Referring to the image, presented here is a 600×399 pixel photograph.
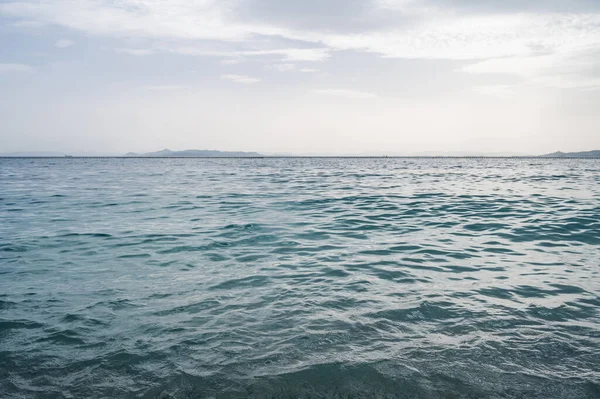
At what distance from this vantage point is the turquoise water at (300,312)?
4.75 m

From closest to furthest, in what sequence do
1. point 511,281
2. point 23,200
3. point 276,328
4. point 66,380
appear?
1. point 66,380
2. point 276,328
3. point 511,281
4. point 23,200

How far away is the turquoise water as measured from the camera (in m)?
4.75

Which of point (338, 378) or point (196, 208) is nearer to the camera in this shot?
point (338, 378)

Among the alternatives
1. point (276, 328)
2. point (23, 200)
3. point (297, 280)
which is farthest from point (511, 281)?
point (23, 200)

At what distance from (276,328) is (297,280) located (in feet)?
8.11

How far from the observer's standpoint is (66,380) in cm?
479

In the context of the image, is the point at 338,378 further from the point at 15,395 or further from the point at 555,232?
the point at 555,232

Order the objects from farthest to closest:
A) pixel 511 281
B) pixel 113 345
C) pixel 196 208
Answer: pixel 196 208, pixel 511 281, pixel 113 345

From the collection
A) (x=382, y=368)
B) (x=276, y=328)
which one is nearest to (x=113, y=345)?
(x=276, y=328)

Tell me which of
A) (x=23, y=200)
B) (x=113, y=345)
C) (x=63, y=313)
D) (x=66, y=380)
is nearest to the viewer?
(x=66, y=380)

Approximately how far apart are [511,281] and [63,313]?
8.57 metres

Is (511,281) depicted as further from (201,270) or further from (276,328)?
(201,270)

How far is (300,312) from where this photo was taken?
6809mm

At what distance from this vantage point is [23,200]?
24.6m
